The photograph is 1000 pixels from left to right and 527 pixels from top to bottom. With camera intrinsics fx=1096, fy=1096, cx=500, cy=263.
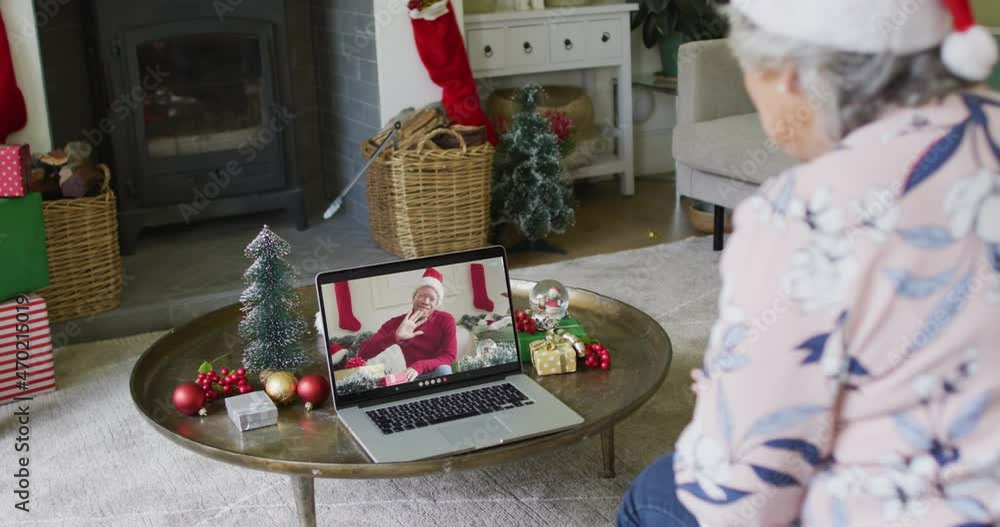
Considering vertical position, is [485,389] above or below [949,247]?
below

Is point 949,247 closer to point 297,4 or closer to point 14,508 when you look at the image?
point 14,508

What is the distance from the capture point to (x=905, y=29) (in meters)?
0.96

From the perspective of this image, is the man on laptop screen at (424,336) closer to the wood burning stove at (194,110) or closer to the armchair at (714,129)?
the armchair at (714,129)

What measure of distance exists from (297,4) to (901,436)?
354cm

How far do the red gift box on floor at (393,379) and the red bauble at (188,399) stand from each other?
1.03ft

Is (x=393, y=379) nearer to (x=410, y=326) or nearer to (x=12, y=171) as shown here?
(x=410, y=326)

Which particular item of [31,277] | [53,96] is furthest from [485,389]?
[53,96]

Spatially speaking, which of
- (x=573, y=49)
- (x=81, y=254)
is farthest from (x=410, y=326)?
(x=573, y=49)

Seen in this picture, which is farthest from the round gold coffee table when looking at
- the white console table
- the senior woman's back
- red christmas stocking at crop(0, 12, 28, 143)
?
the white console table

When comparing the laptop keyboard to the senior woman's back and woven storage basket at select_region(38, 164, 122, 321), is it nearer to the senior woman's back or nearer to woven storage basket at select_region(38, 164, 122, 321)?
the senior woman's back

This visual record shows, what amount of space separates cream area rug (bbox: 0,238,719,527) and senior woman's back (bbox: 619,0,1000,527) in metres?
1.12

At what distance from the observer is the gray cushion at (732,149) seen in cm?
340

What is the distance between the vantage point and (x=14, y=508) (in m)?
→ 2.17

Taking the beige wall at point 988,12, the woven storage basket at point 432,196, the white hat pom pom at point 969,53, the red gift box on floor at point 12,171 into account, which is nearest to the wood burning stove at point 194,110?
the woven storage basket at point 432,196
